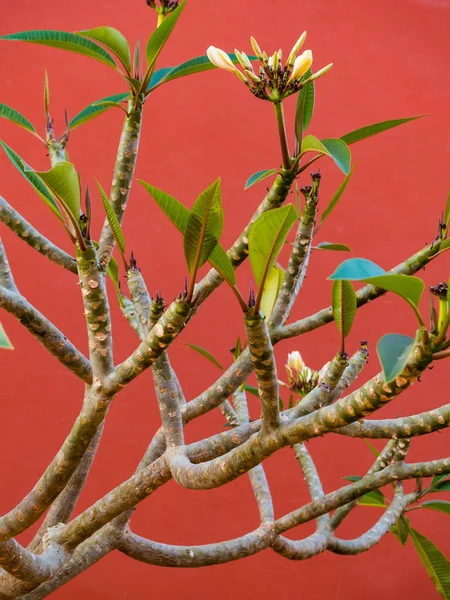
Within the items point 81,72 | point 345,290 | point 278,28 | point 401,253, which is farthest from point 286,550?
point 278,28

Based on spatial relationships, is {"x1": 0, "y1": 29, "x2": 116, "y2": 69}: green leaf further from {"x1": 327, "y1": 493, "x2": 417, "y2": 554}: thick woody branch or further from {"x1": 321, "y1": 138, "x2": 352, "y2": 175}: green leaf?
{"x1": 327, "y1": 493, "x2": 417, "y2": 554}: thick woody branch

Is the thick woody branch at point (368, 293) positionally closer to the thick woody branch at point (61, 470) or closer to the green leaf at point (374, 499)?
the thick woody branch at point (61, 470)

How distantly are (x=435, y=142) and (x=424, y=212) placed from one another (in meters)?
0.26

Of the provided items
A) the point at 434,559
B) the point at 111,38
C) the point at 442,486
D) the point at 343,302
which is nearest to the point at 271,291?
the point at 343,302

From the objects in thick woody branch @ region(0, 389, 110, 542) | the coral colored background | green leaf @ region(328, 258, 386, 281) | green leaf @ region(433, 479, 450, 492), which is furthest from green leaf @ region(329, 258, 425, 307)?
the coral colored background

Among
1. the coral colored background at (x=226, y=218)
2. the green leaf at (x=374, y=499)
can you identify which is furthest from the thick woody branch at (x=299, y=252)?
the coral colored background at (x=226, y=218)

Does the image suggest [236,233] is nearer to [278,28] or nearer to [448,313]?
[278,28]

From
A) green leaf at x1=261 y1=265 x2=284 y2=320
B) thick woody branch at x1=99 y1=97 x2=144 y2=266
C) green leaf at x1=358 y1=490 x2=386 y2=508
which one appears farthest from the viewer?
green leaf at x1=358 y1=490 x2=386 y2=508

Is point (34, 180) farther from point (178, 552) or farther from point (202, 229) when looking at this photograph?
point (178, 552)

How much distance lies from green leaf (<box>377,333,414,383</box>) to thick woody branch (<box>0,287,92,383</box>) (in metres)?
0.46

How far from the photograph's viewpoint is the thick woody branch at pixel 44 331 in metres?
0.81

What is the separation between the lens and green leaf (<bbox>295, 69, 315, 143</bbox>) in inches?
31.8

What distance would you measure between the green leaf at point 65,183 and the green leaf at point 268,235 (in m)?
0.14

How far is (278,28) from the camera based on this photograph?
7.93ft
